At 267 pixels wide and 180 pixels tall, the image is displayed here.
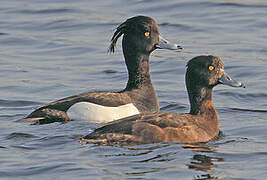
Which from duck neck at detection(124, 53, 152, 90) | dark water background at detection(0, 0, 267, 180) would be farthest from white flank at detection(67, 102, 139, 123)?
duck neck at detection(124, 53, 152, 90)

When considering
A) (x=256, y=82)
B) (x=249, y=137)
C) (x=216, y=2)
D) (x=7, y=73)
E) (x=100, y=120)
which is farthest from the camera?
(x=216, y=2)

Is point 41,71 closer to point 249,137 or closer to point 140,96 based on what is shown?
point 140,96

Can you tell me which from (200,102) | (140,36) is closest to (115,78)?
(140,36)

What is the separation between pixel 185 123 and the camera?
8617mm

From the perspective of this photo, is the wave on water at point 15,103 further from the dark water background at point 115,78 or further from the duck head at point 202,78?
the duck head at point 202,78

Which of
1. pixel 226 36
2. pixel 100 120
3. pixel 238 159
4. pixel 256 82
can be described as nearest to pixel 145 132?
pixel 238 159

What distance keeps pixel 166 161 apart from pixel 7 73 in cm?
586

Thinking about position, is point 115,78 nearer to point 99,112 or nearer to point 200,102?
point 99,112

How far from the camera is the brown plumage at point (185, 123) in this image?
327 inches

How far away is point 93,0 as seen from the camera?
1808 centimetres

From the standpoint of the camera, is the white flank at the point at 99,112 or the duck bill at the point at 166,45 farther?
the duck bill at the point at 166,45

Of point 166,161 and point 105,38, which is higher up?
point 105,38

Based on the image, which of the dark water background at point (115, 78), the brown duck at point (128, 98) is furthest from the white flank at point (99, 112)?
the dark water background at point (115, 78)

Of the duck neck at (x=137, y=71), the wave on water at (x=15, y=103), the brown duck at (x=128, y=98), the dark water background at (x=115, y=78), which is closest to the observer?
the dark water background at (x=115, y=78)
